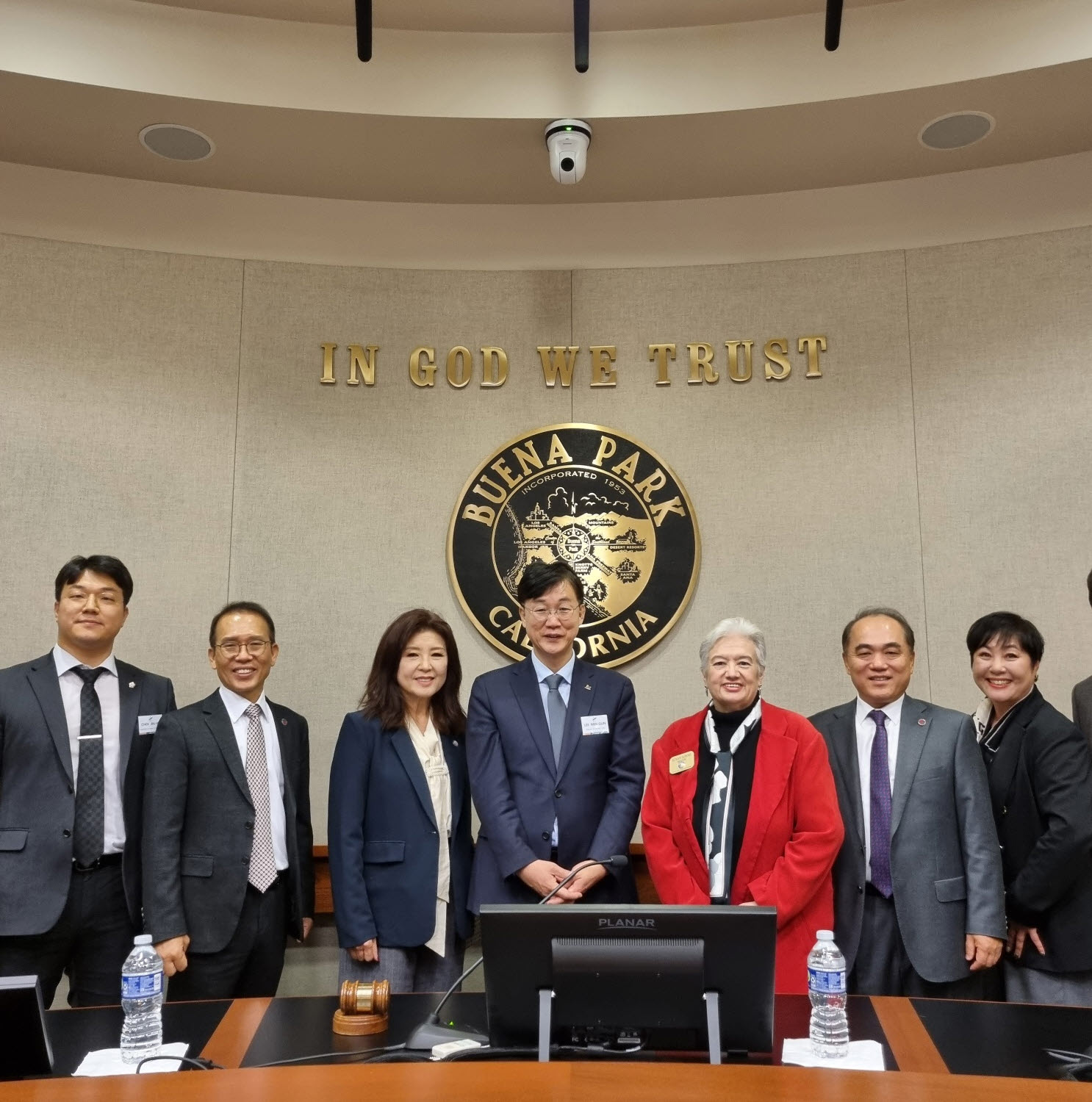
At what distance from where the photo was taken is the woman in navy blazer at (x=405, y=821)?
10.3 ft

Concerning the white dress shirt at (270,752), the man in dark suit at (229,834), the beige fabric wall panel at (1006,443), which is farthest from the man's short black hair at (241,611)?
the beige fabric wall panel at (1006,443)

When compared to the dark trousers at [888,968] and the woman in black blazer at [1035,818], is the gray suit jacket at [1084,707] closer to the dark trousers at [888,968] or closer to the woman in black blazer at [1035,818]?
the woman in black blazer at [1035,818]

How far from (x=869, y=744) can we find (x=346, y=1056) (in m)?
1.86

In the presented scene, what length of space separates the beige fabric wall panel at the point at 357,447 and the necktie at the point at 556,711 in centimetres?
102

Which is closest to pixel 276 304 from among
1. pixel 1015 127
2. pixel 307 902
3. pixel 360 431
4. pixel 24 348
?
pixel 360 431

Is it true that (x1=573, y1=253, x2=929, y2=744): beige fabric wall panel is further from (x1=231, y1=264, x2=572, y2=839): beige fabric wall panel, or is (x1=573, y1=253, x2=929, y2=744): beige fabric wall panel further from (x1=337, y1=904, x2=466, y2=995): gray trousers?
(x1=337, y1=904, x2=466, y2=995): gray trousers

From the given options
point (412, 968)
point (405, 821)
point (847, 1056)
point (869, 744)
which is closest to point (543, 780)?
point (405, 821)

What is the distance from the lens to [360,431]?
4523mm

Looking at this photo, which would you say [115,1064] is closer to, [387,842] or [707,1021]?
[707,1021]

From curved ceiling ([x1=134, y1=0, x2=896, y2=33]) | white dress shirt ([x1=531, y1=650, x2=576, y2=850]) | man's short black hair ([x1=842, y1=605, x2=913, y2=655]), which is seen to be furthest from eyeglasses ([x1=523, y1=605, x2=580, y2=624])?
curved ceiling ([x1=134, y1=0, x2=896, y2=33])

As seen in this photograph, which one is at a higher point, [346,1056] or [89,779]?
[89,779]

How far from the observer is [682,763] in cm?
310

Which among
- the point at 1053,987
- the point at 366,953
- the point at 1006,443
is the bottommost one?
the point at 1053,987

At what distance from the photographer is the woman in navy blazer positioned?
123 inches
